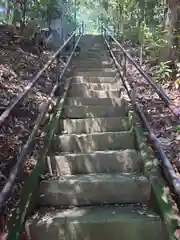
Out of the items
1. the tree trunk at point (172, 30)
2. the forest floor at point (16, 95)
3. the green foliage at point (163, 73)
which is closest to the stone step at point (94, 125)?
the forest floor at point (16, 95)

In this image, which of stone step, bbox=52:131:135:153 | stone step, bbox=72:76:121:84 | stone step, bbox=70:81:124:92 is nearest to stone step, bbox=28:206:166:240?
stone step, bbox=52:131:135:153

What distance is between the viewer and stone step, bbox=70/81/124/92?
639 cm

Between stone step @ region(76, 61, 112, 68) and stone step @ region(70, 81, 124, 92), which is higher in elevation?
stone step @ region(76, 61, 112, 68)

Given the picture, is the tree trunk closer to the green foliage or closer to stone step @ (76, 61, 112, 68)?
the green foliage

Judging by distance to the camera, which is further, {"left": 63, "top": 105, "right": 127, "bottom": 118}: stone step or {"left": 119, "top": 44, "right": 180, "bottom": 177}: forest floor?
{"left": 63, "top": 105, "right": 127, "bottom": 118}: stone step

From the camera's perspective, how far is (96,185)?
319 cm

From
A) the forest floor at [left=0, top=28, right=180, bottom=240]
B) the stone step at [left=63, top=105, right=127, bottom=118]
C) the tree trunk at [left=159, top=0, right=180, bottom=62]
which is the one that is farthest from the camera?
the tree trunk at [left=159, top=0, right=180, bottom=62]

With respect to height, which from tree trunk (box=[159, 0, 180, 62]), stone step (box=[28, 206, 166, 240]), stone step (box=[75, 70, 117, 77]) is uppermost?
tree trunk (box=[159, 0, 180, 62])

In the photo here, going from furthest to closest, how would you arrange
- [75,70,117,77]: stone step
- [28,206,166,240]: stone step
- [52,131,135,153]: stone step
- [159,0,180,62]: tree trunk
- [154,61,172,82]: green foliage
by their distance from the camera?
[75,70,117,77]: stone step < [159,0,180,62]: tree trunk < [154,61,172,82]: green foliage < [52,131,135,153]: stone step < [28,206,166,240]: stone step

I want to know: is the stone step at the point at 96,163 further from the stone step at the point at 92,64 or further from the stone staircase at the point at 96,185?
the stone step at the point at 92,64

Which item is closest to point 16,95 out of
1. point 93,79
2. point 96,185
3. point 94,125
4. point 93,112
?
point 93,112

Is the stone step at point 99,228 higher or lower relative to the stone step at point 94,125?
lower

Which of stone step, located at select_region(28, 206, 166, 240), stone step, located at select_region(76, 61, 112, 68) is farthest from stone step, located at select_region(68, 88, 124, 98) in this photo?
stone step, located at select_region(28, 206, 166, 240)

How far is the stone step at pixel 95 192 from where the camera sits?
3.15 meters
